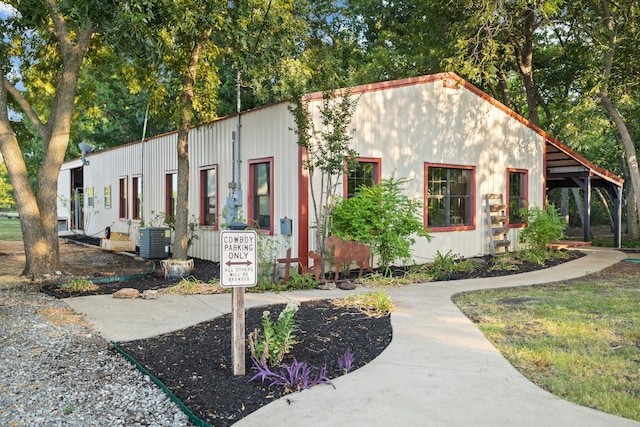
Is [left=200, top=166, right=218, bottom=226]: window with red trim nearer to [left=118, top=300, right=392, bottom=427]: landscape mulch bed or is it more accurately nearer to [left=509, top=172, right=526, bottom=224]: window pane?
[left=118, top=300, right=392, bottom=427]: landscape mulch bed

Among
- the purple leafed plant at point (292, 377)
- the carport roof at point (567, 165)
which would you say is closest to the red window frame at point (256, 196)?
the purple leafed plant at point (292, 377)

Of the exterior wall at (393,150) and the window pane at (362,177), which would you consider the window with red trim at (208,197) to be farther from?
the window pane at (362,177)

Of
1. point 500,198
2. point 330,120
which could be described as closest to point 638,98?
point 500,198

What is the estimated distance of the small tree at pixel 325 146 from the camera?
30.0 feet

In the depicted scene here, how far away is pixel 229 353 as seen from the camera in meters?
4.81

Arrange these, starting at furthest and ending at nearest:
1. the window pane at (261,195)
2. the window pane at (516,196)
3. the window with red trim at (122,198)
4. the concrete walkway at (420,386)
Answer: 1. the window with red trim at (122,198)
2. the window pane at (516,196)
3. the window pane at (261,195)
4. the concrete walkway at (420,386)

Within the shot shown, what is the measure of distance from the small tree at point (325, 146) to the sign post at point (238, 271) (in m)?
4.79

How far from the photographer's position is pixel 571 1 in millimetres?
16078

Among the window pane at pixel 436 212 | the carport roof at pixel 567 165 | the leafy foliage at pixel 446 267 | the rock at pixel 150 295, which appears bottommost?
the rock at pixel 150 295

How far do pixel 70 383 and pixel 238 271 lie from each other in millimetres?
1678

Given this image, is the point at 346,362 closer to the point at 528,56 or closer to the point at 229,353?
the point at 229,353

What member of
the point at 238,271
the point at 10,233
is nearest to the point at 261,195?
the point at 238,271

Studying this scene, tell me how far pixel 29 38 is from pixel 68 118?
4.68m

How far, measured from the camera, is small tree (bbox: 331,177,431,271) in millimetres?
9277
